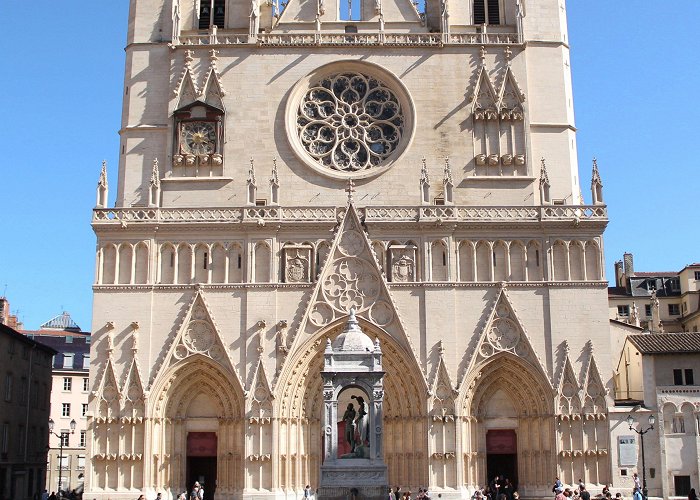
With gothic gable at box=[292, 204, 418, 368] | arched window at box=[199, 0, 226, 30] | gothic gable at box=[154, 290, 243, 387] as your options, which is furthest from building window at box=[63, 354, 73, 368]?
gothic gable at box=[292, 204, 418, 368]

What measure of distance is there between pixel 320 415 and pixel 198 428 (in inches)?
198

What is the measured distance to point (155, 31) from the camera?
43094mm

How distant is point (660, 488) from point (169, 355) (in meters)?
20.6

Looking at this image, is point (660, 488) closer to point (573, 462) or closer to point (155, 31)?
point (573, 462)

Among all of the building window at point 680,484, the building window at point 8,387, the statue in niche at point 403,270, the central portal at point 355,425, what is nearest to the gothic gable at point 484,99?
the statue in niche at point 403,270

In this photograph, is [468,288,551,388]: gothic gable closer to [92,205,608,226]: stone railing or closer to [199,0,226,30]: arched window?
[92,205,608,226]: stone railing

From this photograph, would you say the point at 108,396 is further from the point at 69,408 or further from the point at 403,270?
the point at 69,408

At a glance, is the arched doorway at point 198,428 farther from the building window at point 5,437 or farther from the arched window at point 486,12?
the arched window at point 486,12

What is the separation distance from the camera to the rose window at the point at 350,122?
1646 inches

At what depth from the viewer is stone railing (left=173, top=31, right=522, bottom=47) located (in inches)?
1665

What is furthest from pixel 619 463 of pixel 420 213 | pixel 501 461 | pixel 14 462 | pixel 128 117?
pixel 14 462

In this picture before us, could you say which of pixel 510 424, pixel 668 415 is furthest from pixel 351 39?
pixel 668 415

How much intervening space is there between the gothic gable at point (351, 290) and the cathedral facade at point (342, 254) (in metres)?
0.09

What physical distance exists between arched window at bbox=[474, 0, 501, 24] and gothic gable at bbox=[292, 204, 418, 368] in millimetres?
11852
